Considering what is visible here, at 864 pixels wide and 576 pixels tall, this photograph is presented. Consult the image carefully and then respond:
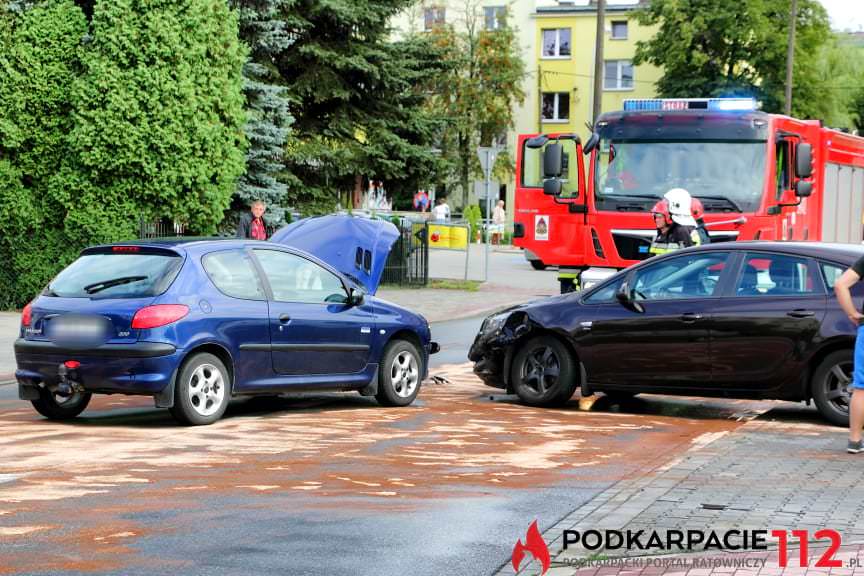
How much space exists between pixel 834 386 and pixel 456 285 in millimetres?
20705

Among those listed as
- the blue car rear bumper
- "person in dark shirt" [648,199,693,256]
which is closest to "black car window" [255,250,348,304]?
the blue car rear bumper

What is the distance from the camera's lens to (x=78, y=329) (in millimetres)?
10539

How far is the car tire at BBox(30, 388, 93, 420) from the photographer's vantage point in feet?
36.2

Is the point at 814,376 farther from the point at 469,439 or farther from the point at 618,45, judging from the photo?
the point at 618,45

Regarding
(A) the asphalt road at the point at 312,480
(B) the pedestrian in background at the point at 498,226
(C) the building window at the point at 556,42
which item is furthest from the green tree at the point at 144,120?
(C) the building window at the point at 556,42

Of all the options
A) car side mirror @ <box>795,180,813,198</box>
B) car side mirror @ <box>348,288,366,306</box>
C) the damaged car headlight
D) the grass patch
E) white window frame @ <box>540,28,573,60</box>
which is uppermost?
white window frame @ <box>540,28,573,60</box>

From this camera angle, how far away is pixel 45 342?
10.7 meters

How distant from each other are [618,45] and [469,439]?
72429 millimetres

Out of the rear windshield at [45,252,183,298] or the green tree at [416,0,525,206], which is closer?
the rear windshield at [45,252,183,298]

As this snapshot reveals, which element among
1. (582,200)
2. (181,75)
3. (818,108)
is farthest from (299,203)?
(818,108)

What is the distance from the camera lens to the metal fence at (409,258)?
31.3 meters

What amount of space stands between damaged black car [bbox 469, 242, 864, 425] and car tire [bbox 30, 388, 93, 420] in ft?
11.6

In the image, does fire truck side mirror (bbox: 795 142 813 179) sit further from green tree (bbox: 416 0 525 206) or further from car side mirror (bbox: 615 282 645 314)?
green tree (bbox: 416 0 525 206)

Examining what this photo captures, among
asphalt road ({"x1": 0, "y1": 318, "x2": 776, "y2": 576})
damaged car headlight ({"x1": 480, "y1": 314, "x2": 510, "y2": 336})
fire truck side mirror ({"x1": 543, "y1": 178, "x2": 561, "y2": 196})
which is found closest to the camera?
asphalt road ({"x1": 0, "y1": 318, "x2": 776, "y2": 576})
